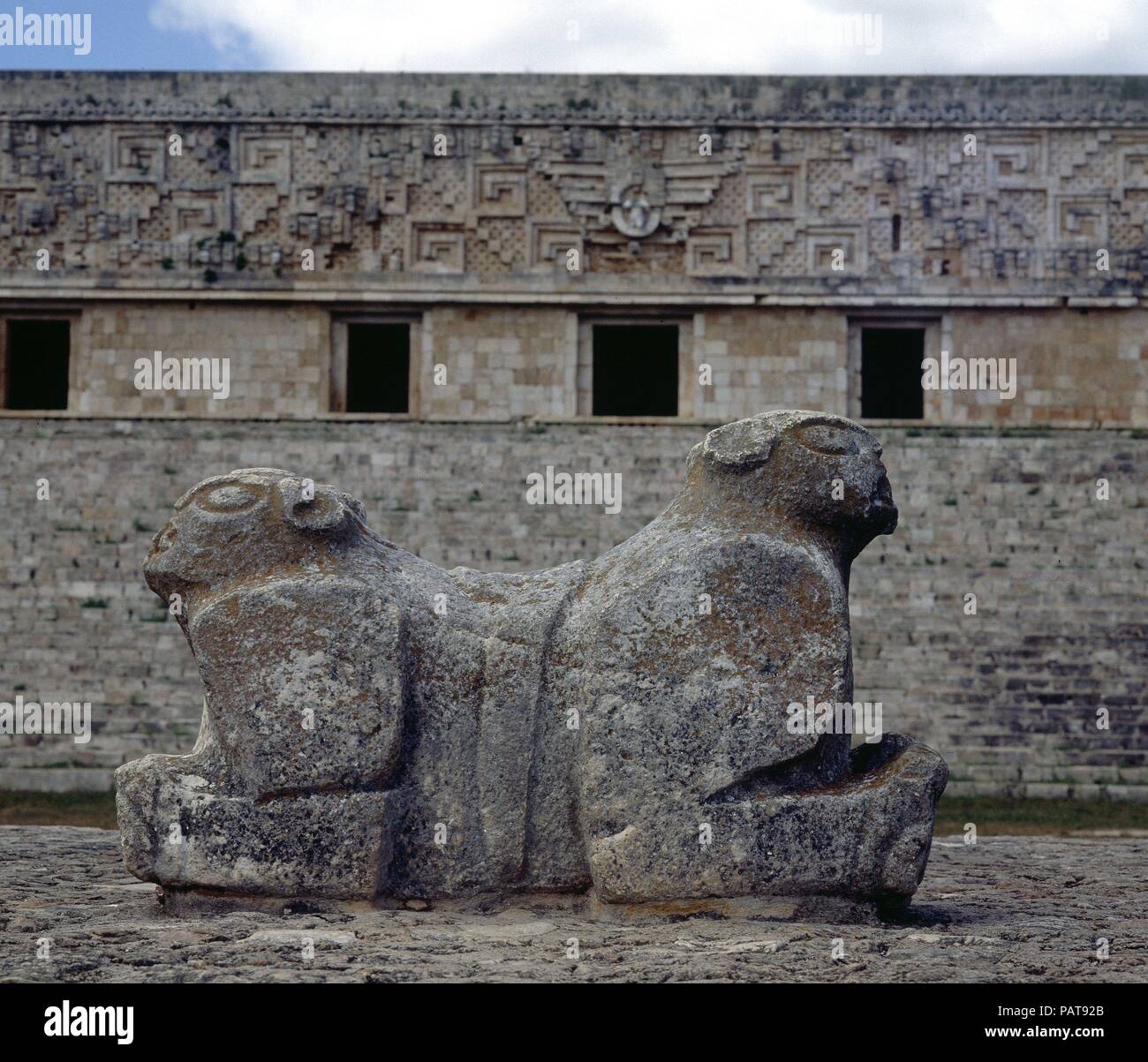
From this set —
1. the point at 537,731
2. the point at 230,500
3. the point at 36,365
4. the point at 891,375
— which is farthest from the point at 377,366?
the point at 537,731

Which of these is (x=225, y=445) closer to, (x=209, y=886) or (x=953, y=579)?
(x=953, y=579)

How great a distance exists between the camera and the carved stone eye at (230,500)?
4.81m

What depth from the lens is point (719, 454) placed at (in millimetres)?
4820

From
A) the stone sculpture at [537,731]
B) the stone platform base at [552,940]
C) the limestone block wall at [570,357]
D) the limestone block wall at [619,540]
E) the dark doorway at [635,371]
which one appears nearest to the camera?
the stone platform base at [552,940]

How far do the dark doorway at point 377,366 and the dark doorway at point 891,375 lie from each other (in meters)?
4.63

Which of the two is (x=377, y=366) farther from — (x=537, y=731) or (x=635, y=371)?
(x=537, y=731)

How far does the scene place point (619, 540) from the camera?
13344mm

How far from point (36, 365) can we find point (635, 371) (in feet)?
20.5

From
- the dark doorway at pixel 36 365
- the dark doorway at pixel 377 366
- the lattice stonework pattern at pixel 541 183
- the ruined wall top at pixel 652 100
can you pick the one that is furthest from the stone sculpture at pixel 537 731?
the dark doorway at pixel 36 365

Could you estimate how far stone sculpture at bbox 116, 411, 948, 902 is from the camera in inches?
177

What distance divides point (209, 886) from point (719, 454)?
6.29ft

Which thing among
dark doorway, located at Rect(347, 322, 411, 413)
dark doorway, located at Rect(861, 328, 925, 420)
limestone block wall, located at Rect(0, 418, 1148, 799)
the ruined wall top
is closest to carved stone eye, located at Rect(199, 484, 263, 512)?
limestone block wall, located at Rect(0, 418, 1148, 799)

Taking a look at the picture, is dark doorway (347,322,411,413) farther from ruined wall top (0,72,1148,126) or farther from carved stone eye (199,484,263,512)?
carved stone eye (199,484,263,512)

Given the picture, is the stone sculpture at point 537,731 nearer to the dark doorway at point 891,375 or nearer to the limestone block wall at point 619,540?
the limestone block wall at point 619,540
